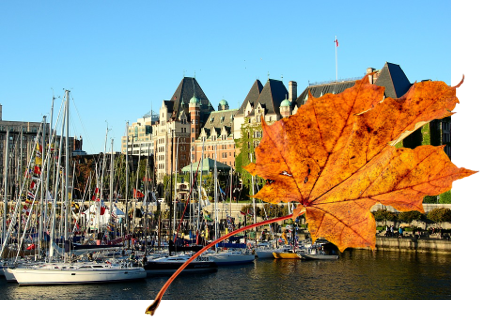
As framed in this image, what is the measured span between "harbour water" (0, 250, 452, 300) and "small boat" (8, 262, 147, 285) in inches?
10.9

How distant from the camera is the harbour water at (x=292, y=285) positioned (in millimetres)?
23359

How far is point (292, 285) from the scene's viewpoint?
85.5 ft

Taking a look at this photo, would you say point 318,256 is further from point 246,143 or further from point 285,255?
point 246,143

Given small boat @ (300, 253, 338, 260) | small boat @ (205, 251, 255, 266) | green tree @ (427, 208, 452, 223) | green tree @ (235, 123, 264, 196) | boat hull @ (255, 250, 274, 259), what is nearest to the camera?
small boat @ (205, 251, 255, 266)

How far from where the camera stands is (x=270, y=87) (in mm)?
67438

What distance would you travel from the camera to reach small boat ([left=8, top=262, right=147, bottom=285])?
81.6 ft

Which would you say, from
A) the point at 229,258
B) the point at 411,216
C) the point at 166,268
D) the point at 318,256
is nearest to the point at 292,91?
the point at 411,216

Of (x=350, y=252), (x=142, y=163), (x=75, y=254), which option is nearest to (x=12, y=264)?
(x=75, y=254)

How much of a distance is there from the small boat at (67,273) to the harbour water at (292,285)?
0.28m

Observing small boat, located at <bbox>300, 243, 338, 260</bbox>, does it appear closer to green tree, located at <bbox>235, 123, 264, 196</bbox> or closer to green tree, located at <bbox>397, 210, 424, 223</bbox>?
green tree, located at <bbox>397, 210, 424, 223</bbox>

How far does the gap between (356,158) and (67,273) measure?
24552 millimetres

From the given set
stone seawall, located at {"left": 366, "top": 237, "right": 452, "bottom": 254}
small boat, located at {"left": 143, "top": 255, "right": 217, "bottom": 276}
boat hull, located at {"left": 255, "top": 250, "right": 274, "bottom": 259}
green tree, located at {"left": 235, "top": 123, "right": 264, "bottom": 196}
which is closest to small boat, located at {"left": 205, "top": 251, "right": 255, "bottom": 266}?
small boat, located at {"left": 143, "top": 255, "right": 217, "bottom": 276}

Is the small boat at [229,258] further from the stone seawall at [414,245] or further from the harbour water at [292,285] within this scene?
the stone seawall at [414,245]
